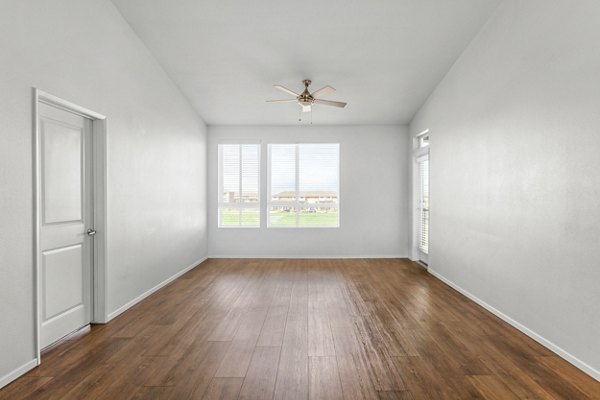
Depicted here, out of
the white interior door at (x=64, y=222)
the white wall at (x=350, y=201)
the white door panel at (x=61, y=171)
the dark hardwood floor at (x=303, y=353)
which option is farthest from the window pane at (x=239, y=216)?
the white door panel at (x=61, y=171)

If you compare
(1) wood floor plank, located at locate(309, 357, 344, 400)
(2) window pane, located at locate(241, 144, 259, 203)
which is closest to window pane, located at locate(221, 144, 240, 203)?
(2) window pane, located at locate(241, 144, 259, 203)

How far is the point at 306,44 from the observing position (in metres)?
4.43

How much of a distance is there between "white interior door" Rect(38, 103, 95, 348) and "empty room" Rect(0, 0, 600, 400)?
24 millimetres

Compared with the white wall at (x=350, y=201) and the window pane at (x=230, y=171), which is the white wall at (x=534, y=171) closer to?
the white wall at (x=350, y=201)

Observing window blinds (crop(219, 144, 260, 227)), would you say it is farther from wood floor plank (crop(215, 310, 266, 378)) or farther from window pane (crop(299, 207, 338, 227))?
wood floor plank (crop(215, 310, 266, 378))

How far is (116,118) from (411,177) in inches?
205

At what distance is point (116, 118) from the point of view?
3.74 metres

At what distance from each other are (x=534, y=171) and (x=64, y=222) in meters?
4.35

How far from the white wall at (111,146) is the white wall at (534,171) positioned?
4.13 metres

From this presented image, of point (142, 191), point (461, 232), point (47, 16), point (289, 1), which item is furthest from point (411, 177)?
point (47, 16)

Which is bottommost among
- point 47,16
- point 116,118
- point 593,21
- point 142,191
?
point 142,191

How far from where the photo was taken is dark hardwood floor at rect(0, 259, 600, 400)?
2275 mm

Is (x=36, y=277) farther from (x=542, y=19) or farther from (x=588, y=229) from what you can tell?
(x=542, y=19)

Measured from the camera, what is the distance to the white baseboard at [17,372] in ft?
7.62
